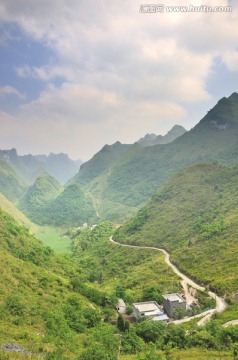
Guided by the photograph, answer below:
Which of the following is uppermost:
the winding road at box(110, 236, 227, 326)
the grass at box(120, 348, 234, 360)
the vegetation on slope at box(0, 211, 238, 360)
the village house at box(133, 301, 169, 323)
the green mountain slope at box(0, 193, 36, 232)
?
the green mountain slope at box(0, 193, 36, 232)

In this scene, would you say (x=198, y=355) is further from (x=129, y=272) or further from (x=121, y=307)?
(x=129, y=272)

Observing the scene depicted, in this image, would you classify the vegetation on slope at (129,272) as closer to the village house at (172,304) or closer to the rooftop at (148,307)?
the rooftop at (148,307)

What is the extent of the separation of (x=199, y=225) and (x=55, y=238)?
275 ft

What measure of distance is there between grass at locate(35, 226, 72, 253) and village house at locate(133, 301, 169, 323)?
246ft

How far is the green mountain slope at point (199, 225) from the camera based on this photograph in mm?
57531

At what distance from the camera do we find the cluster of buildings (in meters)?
42.4

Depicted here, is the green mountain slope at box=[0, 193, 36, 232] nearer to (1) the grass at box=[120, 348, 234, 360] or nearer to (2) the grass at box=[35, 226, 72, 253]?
(2) the grass at box=[35, 226, 72, 253]

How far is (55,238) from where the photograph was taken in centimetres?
14925

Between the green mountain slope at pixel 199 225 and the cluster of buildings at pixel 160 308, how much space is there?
7.58 metres

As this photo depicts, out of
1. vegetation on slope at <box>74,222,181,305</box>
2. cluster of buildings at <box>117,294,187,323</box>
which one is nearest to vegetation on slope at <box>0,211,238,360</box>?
cluster of buildings at <box>117,294,187,323</box>

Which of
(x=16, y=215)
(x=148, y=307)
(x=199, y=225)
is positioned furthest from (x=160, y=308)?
(x=16, y=215)

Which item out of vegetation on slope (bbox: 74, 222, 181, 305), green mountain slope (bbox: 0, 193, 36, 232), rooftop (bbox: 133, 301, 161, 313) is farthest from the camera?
green mountain slope (bbox: 0, 193, 36, 232)

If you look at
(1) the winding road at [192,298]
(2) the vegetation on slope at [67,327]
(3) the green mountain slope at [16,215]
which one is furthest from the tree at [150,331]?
(3) the green mountain slope at [16,215]

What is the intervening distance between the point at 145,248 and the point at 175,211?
738 inches
